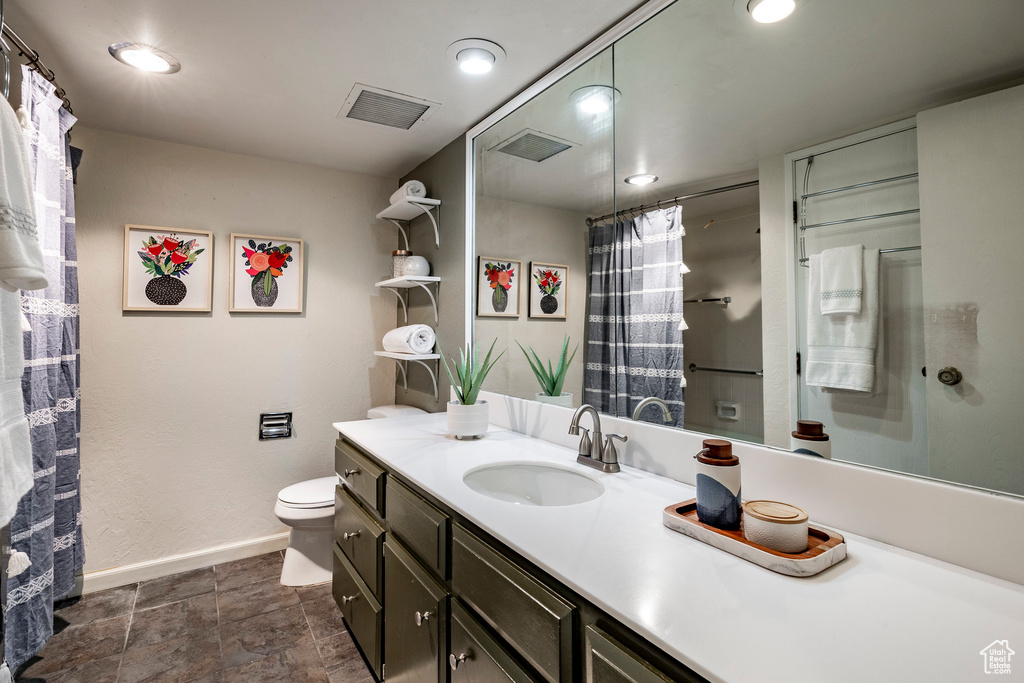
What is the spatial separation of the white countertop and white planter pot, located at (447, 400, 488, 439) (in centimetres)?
67

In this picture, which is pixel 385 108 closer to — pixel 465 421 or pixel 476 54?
pixel 476 54

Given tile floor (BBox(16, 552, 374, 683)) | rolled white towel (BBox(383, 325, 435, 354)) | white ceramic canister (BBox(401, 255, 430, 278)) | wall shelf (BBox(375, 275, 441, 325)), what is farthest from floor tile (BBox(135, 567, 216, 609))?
white ceramic canister (BBox(401, 255, 430, 278))

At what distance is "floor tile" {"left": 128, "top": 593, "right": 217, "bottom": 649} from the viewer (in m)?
1.95

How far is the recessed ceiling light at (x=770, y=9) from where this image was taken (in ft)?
3.53

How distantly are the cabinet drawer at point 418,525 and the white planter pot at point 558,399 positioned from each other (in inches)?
25.6

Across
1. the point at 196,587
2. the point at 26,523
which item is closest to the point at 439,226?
the point at 26,523

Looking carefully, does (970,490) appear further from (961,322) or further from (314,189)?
(314,189)

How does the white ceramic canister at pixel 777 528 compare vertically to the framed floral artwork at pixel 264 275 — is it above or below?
below

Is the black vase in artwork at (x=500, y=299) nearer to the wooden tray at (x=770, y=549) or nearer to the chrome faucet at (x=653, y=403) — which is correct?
the chrome faucet at (x=653, y=403)

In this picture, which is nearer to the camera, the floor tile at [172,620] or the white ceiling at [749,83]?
the white ceiling at [749,83]

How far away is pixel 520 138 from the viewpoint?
2.00 metres

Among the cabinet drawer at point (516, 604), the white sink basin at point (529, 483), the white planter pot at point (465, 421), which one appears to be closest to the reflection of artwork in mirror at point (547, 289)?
the white planter pot at point (465, 421)

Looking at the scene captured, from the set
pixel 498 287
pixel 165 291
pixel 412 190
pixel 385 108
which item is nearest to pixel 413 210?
pixel 412 190

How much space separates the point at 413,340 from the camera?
2.45 m
